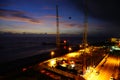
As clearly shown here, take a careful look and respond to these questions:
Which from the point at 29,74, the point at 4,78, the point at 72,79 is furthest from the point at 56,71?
the point at 4,78

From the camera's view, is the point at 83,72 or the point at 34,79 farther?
the point at 83,72

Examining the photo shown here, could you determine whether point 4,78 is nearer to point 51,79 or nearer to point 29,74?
point 29,74

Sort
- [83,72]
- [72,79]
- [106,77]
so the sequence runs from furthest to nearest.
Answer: [83,72] → [106,77] → [72,79]

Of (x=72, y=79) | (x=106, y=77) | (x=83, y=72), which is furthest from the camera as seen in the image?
(x=83, y=72)

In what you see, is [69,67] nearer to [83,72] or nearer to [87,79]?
[83,72]

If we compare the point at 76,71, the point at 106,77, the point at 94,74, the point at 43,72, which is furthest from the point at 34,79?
the point at 106,77

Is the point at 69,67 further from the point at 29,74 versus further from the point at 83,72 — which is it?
the point at 29,74

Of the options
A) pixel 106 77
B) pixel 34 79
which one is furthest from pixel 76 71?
pixel 34 79
